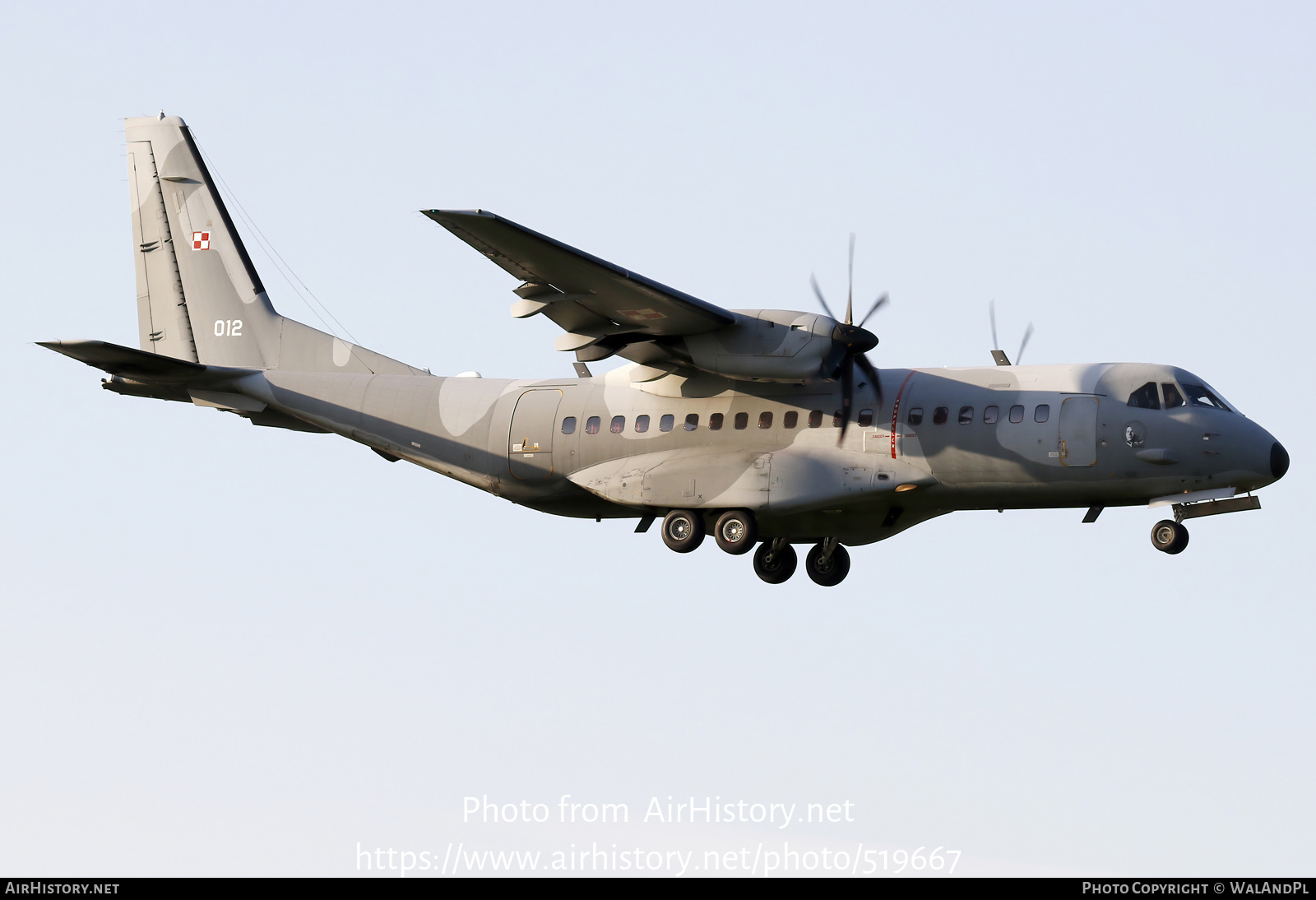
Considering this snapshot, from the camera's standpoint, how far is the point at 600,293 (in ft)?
64.4

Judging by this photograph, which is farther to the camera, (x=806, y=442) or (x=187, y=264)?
(x=187, y=264)

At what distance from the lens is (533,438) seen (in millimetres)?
22094

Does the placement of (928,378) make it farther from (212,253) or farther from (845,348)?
(212,253)

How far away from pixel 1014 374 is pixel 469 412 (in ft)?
24.4

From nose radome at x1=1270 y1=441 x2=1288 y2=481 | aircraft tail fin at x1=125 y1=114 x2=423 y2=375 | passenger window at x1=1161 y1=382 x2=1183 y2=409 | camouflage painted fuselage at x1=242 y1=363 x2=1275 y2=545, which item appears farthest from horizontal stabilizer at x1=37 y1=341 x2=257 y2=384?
nose radome at x1=1270 y1=441 x2=1288 y2=481

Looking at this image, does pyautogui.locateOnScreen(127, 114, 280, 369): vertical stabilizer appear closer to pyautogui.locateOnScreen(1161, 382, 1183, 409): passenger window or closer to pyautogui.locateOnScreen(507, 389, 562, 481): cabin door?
pyautogui.locateOnScreen(507, 389, 562, 481): cabin door

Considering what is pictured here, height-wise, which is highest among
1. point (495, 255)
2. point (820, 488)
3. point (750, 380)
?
point (495, 255)

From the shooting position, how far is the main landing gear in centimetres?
2055

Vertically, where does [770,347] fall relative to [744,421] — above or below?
above

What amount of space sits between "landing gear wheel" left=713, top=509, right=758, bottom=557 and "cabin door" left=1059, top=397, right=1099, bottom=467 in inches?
153

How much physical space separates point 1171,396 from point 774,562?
5.87 m

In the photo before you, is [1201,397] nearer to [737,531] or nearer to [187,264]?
[737,531]

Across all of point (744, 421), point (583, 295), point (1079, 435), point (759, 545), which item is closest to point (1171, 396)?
point (1079, 435)

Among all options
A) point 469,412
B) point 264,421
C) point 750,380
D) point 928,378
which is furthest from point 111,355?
point 928,378
